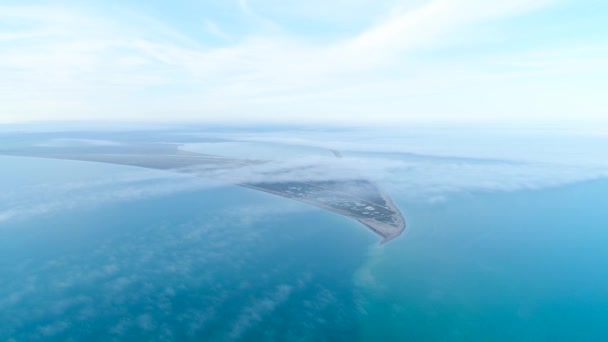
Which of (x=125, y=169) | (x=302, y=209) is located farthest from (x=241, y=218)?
(x=125, y=169)

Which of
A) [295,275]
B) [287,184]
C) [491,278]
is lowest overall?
[295,275]

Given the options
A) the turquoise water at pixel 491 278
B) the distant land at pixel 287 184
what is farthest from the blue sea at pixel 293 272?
the distant land at pixel 287 184

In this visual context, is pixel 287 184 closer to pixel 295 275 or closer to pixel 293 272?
pixel 293 272

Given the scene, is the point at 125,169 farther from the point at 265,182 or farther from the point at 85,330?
the point at 85,330

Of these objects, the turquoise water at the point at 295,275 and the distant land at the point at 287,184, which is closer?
the turquoise water at the point at 295,275

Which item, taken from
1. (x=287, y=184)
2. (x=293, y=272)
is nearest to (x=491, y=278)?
(x=293, y=272)

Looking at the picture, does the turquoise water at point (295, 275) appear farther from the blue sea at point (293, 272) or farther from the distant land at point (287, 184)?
the distant land at point (287, 184)

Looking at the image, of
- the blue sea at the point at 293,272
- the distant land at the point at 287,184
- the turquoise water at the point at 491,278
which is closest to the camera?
the blue sea at the point at 293,272
